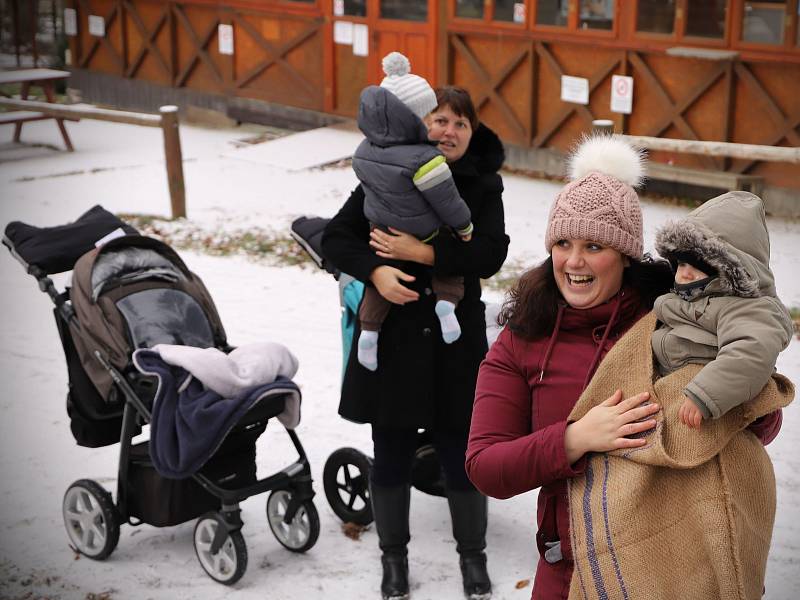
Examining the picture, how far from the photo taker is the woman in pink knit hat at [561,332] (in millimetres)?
2602

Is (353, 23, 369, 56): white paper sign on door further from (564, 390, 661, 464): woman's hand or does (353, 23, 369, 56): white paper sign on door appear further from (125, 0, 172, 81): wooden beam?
(564, 390, 661, 464): woman's hand

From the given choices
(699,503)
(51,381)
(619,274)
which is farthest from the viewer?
(51,381)

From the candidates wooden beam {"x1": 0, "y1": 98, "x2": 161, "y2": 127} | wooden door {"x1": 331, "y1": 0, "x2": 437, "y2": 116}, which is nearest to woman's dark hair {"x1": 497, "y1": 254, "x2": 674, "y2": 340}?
wooden beam {"x1": 0, "y1": 98, "x2": 161, "y2": 127}

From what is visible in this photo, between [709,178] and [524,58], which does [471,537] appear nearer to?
[709,178]

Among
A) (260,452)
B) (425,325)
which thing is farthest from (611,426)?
(260,452)

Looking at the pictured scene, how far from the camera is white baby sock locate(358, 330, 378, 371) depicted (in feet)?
13.9

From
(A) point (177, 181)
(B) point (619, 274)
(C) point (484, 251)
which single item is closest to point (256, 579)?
(C) point (484, 251)

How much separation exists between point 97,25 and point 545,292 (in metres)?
16.8

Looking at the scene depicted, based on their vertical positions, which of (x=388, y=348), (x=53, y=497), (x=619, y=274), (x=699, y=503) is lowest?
(x=53, y=497)

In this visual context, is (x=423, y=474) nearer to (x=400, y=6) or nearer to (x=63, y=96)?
(x=400, y=6)

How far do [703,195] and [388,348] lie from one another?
7.98m

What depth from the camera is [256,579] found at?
4.81 metres

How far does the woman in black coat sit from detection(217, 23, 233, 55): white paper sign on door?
1238 cm

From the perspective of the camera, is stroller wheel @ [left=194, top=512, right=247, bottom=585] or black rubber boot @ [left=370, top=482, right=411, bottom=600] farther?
stroller wheel @ [left=194, top=512, right=247, bottom=585]
